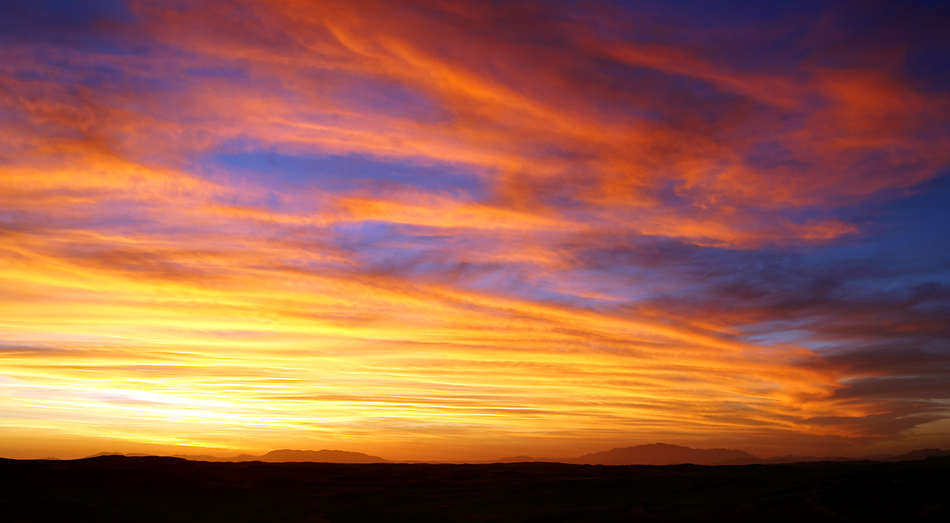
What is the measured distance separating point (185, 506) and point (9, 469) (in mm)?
7325

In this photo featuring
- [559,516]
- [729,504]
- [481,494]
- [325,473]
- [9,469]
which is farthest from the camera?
[325,473]

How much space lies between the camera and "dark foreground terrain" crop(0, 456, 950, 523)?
53.6ft

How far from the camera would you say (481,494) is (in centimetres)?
2248

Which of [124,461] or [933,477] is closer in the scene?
[933,477]

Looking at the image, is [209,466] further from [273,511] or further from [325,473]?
[273,511]

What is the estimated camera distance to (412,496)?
861 inches

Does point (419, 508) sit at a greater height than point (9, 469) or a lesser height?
lesser

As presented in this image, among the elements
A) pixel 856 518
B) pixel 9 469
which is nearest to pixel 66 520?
pixel 9 469

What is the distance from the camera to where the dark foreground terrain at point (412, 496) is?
16.3 meters

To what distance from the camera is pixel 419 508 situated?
756 inches

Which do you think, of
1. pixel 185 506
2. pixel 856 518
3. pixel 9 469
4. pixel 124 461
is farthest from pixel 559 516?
pixel 9 469

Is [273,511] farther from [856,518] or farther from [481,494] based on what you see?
[856,518]

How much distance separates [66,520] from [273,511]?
5630 millimetres

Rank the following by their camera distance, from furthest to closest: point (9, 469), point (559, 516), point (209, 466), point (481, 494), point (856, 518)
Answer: point (209, 466)
point (481, 494)
point (9, 469)
point (559, 516)
point (856, 518)
